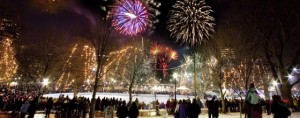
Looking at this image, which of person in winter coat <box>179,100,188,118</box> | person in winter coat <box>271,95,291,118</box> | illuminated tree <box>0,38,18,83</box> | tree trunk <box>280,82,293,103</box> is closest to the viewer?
person in winter coat <box>271,95,291,118</box>

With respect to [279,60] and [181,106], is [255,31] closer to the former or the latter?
[279,60]

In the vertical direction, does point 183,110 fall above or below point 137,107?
below

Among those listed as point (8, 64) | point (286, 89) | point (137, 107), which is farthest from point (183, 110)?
point (8, 64)

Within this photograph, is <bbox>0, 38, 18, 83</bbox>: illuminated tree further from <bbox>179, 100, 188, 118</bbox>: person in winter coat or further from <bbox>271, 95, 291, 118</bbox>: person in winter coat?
<bbox>271, 95, 291, 118</bbox>: person in winter coat

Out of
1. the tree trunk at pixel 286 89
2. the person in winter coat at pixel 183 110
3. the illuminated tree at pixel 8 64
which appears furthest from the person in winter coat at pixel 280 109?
the illuminated tree at pixel 8 64

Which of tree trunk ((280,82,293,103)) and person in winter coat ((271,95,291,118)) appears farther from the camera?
tree trunk ((280,82,293,103))

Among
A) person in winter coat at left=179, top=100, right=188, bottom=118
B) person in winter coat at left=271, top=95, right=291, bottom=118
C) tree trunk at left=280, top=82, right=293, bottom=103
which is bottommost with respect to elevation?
person in winter coat at left=179, top=100, right=188, bottom=118

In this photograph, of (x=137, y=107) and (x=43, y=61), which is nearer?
(x=137, y=107)

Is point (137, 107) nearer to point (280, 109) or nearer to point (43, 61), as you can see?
point (280, 109)

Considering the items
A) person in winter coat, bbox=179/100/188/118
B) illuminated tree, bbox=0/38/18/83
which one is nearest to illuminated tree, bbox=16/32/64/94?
illuminated tree, bbox=0/38/18/83

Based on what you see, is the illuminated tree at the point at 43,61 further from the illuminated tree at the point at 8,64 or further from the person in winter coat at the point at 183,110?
the person in winter coat at the point at 183,110

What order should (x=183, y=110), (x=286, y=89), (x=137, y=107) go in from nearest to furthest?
(x=183, y=110), (x=137, y=107), (x=286, y=89)

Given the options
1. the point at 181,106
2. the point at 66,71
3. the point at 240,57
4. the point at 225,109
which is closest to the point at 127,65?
the point at 66,71

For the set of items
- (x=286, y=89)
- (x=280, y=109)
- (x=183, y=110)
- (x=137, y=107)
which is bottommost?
(x=183, y=110)
